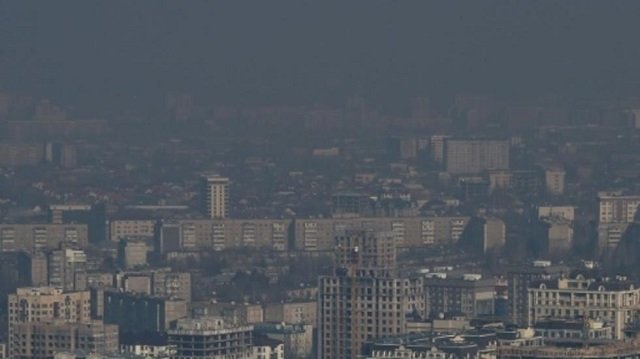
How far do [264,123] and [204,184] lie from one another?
6.59m

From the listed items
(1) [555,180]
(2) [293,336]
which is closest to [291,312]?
(2) [293,336]

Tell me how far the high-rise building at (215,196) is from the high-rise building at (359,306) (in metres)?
16.0

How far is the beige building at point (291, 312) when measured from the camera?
33.6 m

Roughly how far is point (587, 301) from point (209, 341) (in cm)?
297

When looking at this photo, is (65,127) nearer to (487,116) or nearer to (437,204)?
(487,116)

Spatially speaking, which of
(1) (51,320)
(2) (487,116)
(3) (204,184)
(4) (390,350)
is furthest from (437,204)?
(4) (390,350)

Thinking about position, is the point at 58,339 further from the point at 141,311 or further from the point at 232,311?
the point at 232,311

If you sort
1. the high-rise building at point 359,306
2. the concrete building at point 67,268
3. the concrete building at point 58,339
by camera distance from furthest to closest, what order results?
the concrete building at point 67,268 → the high-rise building at point 359,306 → the concrete building at point 58,339

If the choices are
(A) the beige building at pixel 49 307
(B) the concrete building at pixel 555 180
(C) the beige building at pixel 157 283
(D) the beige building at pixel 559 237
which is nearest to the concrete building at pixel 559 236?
(D) the beige building at pixel 559 237

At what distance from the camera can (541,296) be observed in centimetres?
2927

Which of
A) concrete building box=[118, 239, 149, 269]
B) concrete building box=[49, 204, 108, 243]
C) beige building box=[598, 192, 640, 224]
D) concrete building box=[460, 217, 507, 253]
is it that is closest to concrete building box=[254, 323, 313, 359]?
concrete building box=[118, 239, 149, 269]

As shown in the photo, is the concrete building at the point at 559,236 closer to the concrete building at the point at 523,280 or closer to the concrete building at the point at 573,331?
the concrete building at the point at 523,280

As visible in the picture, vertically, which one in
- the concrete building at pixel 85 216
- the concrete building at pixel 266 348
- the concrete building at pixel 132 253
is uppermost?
the concrete building at pixel 85 216

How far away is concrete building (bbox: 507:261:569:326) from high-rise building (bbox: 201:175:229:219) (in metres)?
12.0
